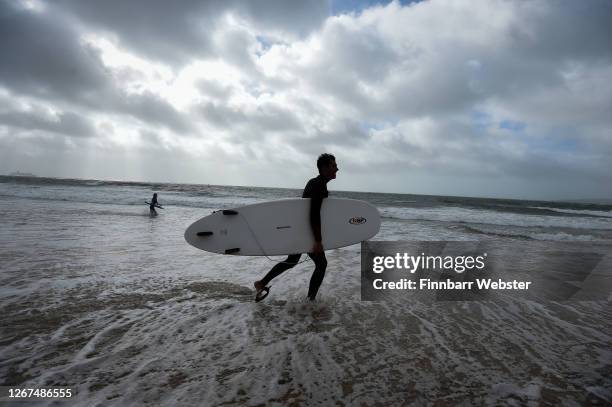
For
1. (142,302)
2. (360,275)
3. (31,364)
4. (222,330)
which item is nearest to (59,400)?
(31,364)

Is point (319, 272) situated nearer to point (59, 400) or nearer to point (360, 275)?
point (360, 275)

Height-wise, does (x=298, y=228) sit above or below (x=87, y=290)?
above

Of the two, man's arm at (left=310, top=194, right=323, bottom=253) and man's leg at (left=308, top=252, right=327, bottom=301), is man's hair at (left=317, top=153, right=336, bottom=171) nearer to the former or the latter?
man's arm at (left=310, top=194, right=323, bottom=253)

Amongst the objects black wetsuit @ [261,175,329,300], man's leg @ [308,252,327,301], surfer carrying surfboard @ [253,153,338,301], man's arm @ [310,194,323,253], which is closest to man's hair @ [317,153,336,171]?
surfer carrying surfboard @ [253,153,338,301]

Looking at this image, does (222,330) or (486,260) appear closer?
(222,330)

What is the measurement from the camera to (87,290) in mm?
3963

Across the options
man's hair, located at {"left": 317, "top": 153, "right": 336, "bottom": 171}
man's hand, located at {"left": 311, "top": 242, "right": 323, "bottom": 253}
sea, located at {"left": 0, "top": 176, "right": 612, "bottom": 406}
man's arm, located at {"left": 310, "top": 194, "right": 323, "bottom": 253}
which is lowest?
sea, located at {"left": 0, "top": 176, "right": 612, "bottom": 406}

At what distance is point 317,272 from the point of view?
3902 mm

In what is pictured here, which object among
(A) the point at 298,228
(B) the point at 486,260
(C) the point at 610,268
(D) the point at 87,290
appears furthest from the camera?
(B) the point at 486,260

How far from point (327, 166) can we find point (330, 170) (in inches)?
2.4

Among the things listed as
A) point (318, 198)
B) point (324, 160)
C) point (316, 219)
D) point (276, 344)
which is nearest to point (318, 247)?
point (316, 219)

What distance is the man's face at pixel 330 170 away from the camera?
148 inches

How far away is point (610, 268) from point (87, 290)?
9.79 meters

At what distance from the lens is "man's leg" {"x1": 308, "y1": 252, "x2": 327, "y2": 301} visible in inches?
150
